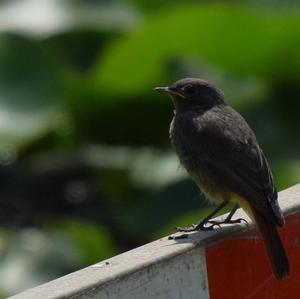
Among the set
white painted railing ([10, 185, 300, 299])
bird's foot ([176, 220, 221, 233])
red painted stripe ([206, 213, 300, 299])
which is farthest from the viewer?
bird's foot ([176, 220, 221, 233])

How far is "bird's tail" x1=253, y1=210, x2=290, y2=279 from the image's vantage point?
4.48 metres

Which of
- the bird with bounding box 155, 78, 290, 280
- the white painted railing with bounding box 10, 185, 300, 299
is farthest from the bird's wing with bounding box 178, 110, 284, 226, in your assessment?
the white painted railing with bounding box 10, 185, 300, 299

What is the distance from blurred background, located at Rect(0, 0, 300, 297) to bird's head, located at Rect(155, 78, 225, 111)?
1.39m

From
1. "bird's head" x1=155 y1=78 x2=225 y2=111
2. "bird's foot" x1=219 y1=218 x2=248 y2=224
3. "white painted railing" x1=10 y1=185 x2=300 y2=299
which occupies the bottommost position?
"bird's foot" x1=219 y1=218 x2=248 y2=224

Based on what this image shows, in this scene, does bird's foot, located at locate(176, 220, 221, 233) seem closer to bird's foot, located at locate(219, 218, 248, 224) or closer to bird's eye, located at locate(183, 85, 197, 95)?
bird's foot, located at locate(219, 218, 248, 224)

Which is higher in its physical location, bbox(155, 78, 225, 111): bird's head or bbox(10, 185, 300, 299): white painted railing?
bbox(155, 78, 225, 111): bird's head

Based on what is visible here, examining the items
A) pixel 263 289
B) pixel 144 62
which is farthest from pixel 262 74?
pixel 263 289

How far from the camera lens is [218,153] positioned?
562 cm

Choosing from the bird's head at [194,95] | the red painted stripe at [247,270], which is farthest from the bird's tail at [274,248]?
the bird's head at [194,95]

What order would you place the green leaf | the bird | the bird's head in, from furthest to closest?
1. the green leaf
2. the bird's head
3. the bird

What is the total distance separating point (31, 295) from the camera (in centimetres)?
387

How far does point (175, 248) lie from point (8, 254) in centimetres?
316

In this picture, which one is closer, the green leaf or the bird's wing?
the bird's wing

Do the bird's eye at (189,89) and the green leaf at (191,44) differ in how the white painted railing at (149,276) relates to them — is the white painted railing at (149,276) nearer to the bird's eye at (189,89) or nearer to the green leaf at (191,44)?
the bird's eye at (189,89)
